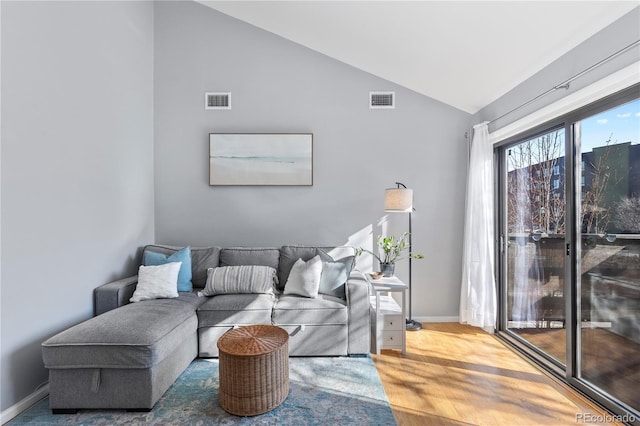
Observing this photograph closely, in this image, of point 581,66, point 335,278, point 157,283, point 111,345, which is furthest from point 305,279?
point 581,66

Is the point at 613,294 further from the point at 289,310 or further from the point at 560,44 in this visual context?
the point at 289,310

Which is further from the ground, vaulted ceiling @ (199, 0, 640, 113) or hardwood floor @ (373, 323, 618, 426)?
vaulted ceiling @ (199, 0, 640, 113)

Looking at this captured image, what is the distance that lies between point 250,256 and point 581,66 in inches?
125

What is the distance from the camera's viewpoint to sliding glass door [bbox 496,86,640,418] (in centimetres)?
206

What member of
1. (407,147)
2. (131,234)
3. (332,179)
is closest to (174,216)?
(131,234)

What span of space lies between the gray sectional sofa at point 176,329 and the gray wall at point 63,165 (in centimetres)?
28

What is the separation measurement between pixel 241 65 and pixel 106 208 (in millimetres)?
2158

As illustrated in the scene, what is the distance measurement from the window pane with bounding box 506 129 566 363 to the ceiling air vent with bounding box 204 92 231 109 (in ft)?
10.5

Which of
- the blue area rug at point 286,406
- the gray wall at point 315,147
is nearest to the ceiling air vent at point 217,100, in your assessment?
the gray wall at point 315,147

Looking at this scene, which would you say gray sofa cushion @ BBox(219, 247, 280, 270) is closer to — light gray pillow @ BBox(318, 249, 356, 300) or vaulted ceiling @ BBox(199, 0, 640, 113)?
light gray pillow @ BBox(318, 249, 356, 300)

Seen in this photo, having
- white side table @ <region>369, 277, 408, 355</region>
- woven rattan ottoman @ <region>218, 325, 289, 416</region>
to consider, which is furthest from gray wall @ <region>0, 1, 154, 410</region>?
white side table @ <region>369, 277, 408, 355</region>

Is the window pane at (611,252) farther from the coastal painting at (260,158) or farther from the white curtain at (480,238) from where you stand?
the coastal painting at (260,158)

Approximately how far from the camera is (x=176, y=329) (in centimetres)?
240

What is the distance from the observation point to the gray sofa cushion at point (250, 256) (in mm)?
3367
